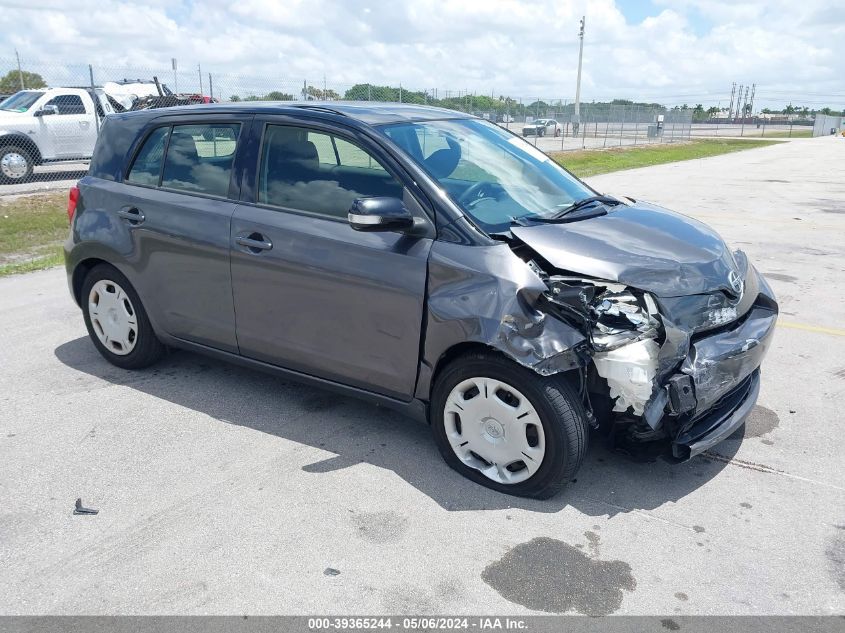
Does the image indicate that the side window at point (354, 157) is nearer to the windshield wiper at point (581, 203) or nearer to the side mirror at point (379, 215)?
the side mirror at point (379, 215)

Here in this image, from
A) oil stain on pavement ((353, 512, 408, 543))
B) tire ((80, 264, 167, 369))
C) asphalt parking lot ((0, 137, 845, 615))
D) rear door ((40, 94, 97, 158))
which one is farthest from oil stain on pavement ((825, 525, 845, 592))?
rear door ((40, 94, 97, 158))

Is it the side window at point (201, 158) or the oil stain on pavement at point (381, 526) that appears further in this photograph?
the side window at point (201, 158)

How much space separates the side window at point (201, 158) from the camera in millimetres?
4312

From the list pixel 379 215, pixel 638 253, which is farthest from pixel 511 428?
pixel 379 215

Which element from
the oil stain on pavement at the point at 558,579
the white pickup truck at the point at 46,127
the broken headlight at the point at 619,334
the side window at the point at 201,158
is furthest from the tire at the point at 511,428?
the white pickup truck at the point at 46,127

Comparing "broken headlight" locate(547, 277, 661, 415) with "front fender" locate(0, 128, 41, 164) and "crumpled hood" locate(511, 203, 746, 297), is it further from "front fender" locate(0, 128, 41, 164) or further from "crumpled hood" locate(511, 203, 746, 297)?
"front fender" locate(0, 128, 41, 164)

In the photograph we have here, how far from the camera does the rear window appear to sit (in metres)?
4.32

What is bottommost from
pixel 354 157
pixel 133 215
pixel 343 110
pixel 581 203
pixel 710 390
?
pixel 710 390

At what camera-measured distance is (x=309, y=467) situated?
12.5ft

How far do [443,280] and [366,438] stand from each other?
3.71 feet

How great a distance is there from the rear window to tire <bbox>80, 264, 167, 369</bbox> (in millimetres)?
680

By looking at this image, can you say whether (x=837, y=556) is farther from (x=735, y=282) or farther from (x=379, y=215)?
(x=379, y=215)

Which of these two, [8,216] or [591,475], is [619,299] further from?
[8,216]

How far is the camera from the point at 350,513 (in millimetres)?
3391
